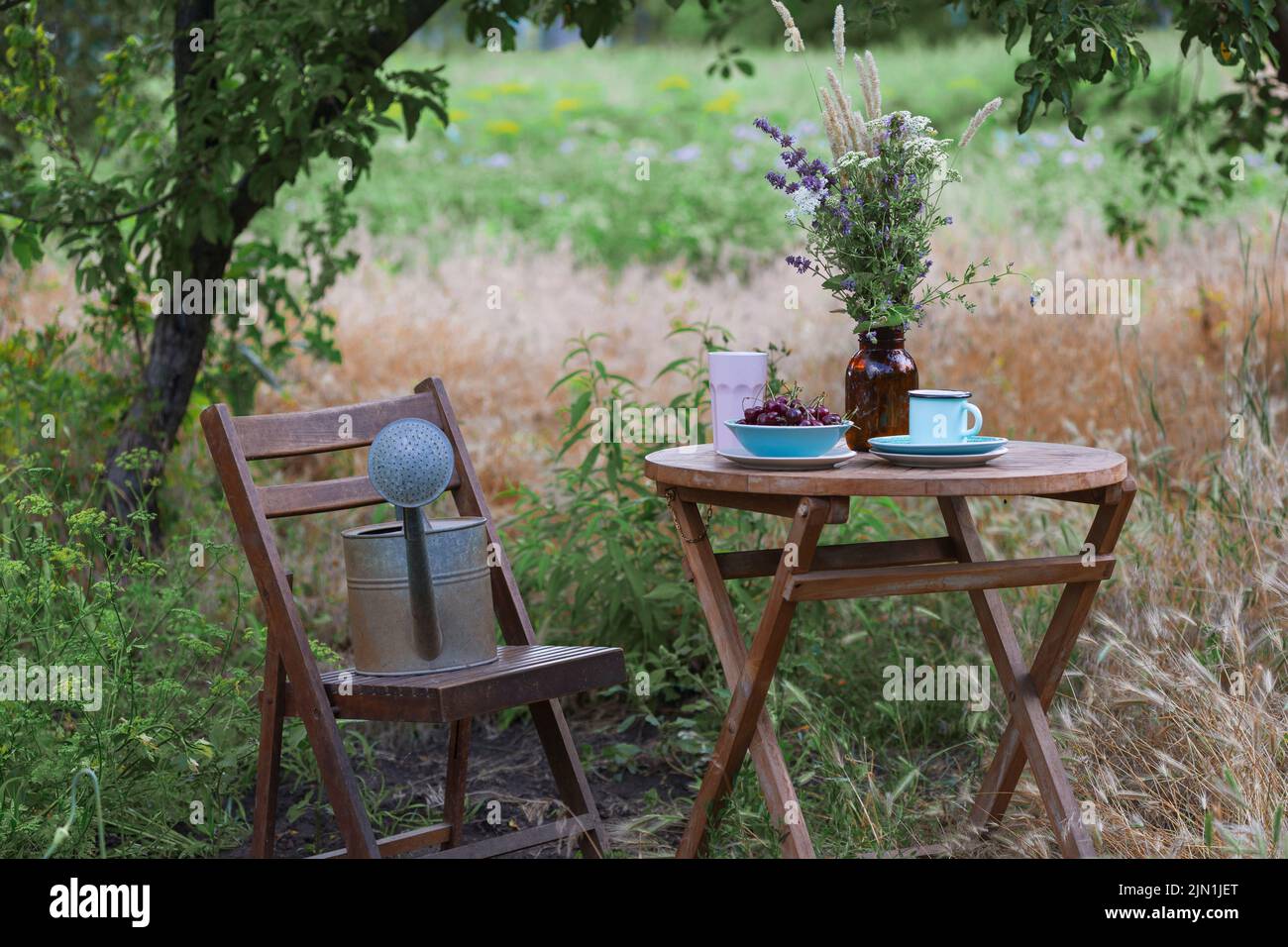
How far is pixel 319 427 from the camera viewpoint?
3178 millimetres

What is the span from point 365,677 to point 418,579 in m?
0.24

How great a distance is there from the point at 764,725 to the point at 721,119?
12.7 meters

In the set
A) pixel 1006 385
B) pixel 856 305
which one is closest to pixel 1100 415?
pixel 1006 385

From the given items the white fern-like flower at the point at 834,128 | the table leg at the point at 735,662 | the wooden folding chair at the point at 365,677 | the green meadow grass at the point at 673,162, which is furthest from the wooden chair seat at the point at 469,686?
the green meadow grass at the point at 673,162

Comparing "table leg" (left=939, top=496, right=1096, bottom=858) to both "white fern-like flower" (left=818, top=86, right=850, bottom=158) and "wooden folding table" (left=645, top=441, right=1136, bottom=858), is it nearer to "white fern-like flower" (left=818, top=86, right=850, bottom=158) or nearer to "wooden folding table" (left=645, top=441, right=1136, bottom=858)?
"wooden folding table" (left=645, top=441, right=1136, bottom=858)

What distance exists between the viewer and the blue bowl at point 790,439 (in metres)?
2.78

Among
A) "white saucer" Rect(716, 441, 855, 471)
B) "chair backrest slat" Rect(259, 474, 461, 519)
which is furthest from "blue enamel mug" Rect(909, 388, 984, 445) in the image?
"chair backrest slat" Rect(259, 474, 461, 519)

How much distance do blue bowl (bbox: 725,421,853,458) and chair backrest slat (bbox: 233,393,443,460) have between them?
913 mm

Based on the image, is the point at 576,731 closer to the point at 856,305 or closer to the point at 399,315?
the point at 856,305

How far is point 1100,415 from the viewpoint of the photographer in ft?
20.2

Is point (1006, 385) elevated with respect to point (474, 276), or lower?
lower

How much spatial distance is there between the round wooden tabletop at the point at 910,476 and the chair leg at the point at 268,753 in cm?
90

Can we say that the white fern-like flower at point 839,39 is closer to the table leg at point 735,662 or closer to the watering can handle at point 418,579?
the table leg at point 735,662

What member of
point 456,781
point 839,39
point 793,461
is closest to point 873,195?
point 839,39
